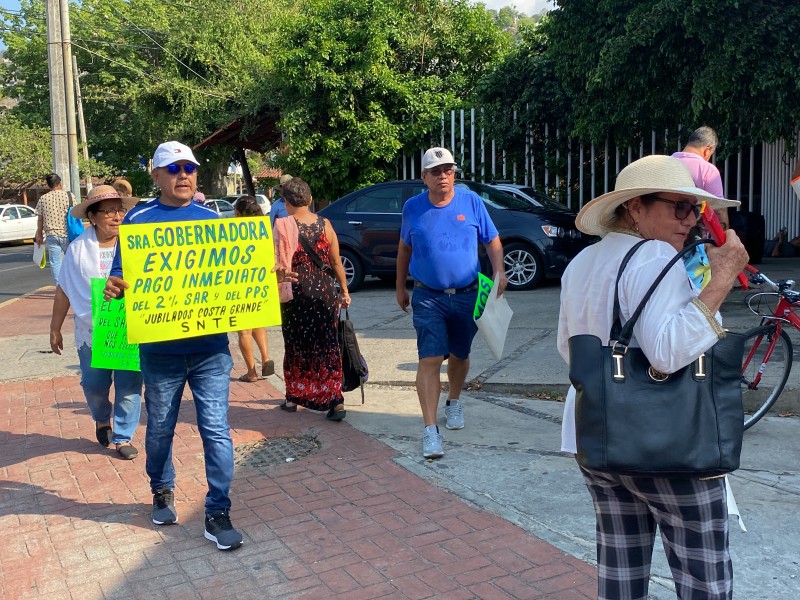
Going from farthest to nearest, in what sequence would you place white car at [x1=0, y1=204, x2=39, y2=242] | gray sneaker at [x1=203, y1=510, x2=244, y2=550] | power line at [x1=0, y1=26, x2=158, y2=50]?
power line at [x1=0, y1=26, x2=158, y2=50], white car at [x1=0, y1=204, x2=39, y2=242], gray sneaker at [x1=203, y1=510, x2=244, y2=550]

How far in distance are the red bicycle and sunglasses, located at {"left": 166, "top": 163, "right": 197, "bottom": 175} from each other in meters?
3.39

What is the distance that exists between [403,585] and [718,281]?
2017 millimetres

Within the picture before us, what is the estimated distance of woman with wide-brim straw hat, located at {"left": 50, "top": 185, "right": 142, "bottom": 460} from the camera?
213 inches

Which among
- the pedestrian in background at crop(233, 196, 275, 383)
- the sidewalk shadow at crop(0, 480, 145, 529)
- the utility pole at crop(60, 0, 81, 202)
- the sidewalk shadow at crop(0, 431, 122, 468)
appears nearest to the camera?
the sidewalk shadow at crop(0, 480, 145, 529)

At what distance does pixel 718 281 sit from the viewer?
2.49 metres

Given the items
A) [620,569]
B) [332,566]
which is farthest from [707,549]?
[332,566]

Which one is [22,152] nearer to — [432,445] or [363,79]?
[363,79]

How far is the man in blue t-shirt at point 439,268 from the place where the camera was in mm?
5551

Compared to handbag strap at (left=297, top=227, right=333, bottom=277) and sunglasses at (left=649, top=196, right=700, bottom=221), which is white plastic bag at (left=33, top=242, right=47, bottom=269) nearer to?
handbag strap at (left=297, top=227, right=333, bottom=277)

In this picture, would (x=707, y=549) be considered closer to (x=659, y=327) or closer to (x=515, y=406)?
(x=659, y=327)

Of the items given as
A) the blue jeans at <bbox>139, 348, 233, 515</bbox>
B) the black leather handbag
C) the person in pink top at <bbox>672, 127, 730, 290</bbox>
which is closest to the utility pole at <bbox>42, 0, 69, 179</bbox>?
the blue jeans at <bbox>139, 348, 233, 515</bbox>

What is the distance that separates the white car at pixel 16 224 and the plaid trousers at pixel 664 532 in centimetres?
3184

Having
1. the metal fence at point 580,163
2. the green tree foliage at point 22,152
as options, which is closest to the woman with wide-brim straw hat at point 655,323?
the metal fence at point 580,163

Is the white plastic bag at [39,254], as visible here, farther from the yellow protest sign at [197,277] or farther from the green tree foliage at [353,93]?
the yellow protest sign at [197,277]
